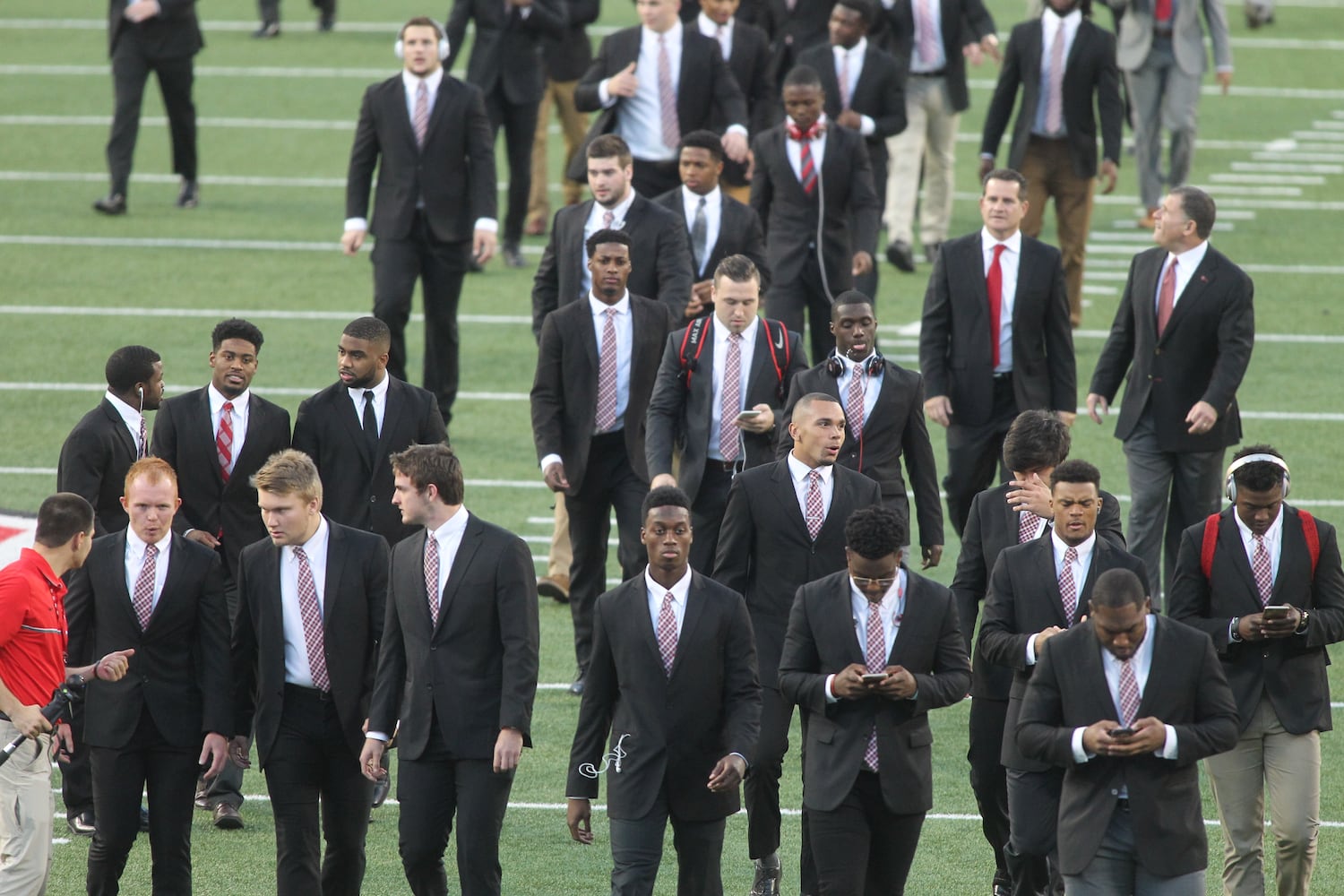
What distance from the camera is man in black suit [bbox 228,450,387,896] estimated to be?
7363mm

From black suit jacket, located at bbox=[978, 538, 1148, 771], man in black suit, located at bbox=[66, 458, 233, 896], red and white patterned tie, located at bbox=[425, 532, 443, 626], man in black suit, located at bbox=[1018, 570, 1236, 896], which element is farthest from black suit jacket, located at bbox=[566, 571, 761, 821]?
man in black suit, located at bbox=[66, 458, 233, 896]

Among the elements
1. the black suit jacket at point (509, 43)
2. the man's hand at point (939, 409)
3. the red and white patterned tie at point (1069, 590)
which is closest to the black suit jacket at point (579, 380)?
the man's hand at point (939, 409)

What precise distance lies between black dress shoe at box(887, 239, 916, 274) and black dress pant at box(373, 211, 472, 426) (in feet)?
17.6

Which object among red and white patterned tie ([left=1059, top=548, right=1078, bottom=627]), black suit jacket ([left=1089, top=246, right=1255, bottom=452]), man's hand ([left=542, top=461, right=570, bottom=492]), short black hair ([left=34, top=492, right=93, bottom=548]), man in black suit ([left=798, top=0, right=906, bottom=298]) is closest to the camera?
short black hair ([left=34, top=492, right=93, bottom=548])

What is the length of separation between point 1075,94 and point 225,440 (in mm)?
8422

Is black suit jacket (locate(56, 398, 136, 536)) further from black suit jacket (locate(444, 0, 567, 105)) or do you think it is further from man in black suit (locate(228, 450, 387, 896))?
black suit jacket (locate(444, 0, 567, 105))

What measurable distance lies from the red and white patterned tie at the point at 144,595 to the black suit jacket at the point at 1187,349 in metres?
4.98

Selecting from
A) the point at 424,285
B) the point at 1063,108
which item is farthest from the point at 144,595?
the point at 1063,108

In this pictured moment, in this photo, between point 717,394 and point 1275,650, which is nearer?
point 1275,650

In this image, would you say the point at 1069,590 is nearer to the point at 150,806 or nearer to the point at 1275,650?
the point at 1275,650

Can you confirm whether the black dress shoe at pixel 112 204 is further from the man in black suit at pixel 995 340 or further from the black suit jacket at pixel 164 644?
the black suit jacket at pixel 164 644

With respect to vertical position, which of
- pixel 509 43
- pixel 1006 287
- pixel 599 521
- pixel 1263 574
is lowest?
pixel 599 521

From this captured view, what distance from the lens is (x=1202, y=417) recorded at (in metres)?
9.87

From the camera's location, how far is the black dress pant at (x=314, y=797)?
734cm
